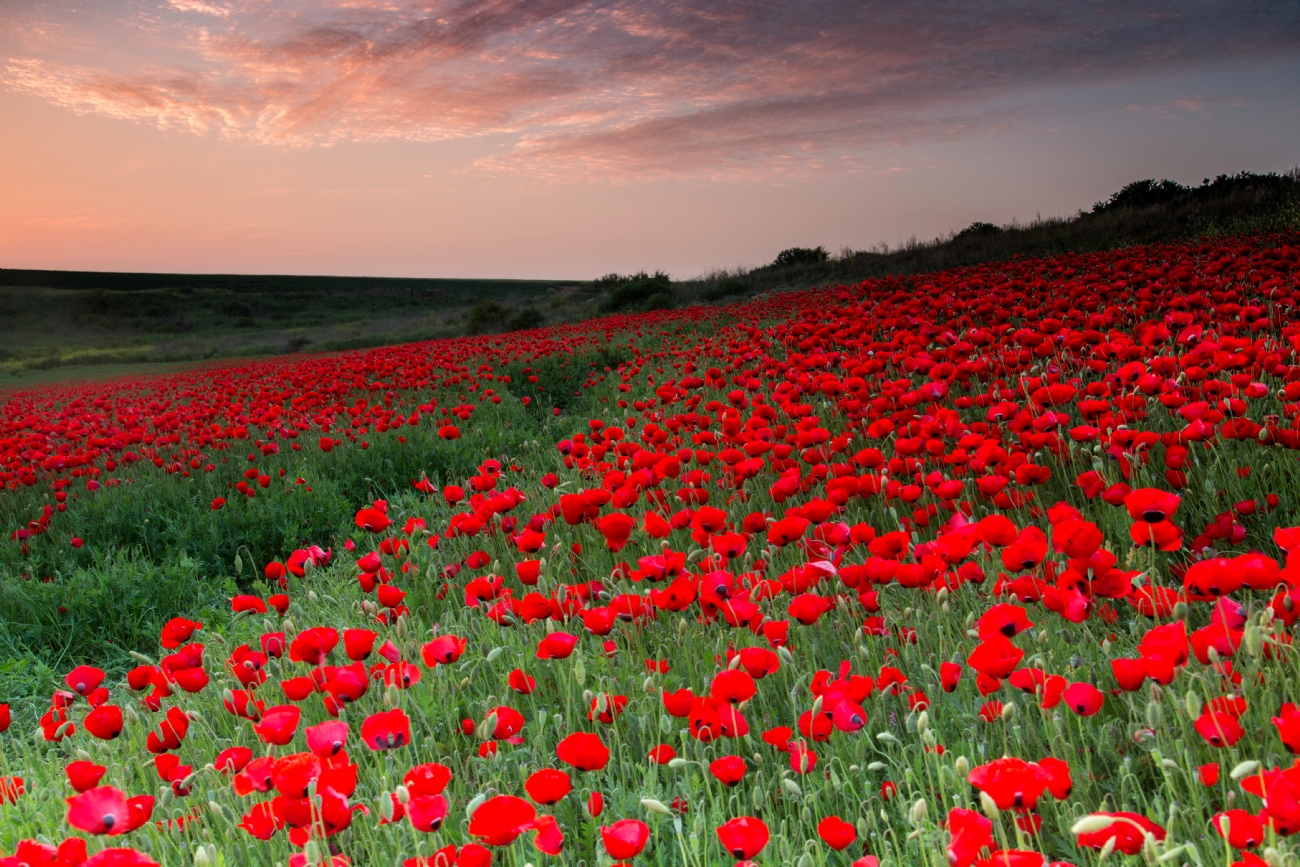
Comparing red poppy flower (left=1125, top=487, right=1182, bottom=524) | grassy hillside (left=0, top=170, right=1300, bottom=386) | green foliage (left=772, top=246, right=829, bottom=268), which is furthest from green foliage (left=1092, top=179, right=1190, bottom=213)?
red poppy flower (left=1125, top=487, right=1182, bottom=524)

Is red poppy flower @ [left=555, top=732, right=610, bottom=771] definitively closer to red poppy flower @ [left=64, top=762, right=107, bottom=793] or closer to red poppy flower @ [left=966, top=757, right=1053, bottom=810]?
red poppy flower @ [left=966, top=757, right=1053, bottom=810]

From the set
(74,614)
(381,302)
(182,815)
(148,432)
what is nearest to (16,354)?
(381,302)

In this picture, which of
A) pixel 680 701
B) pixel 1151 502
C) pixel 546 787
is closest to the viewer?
pixel 546 787

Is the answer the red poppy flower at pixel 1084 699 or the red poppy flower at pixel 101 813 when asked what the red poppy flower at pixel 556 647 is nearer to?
the red poppy flower at pixel 101 813

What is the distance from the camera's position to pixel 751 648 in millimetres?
1893

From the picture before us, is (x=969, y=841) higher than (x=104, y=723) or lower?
higher

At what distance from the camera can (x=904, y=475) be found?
3.81 metres

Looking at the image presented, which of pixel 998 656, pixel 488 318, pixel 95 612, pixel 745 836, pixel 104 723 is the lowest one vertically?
pixel 95 612

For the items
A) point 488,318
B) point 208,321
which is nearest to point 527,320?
point 488,318

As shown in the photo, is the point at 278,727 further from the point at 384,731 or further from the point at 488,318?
the point at 488,318

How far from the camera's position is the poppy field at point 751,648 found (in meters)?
1.56

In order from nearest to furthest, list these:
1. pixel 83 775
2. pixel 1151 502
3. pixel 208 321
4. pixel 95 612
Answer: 1. pixel 83 775
2. pixel 1151 502
3. pixel 95 612
4. pixel 208 321

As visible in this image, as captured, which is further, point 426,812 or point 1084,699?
point 1084,699

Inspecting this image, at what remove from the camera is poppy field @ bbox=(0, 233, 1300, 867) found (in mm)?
1561
